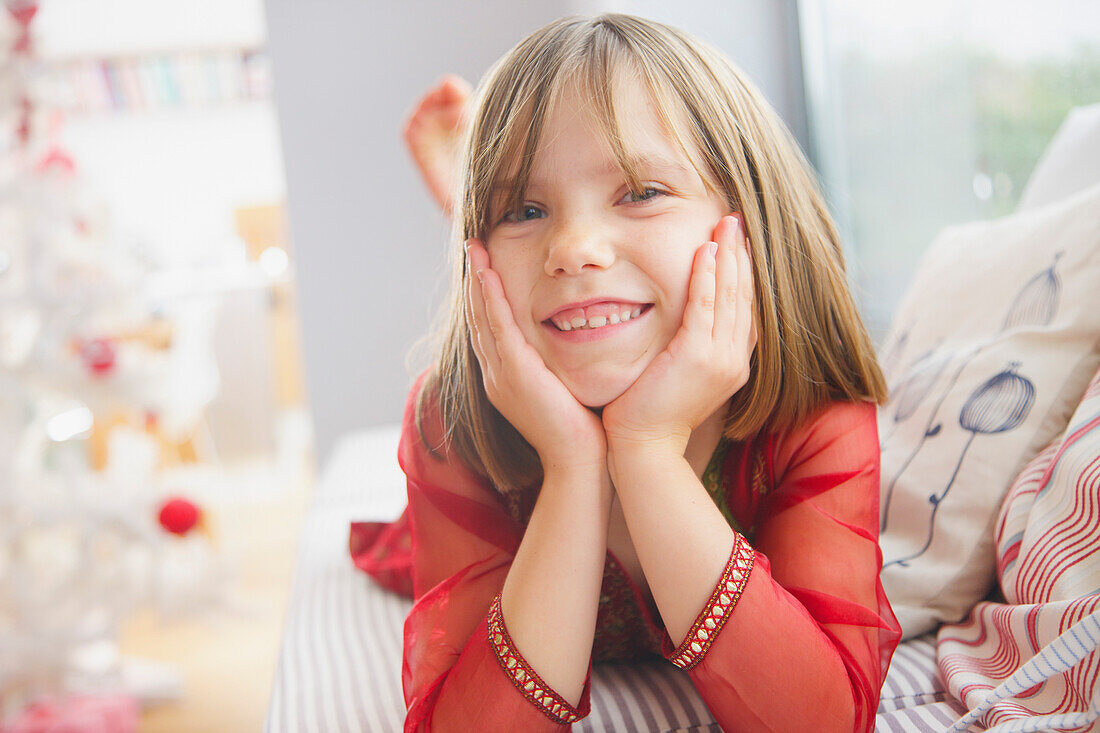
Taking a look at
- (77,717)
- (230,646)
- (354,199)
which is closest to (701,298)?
(77,717)

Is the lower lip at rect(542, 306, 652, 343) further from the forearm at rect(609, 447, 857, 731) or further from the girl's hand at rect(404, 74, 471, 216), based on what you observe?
the girl's hand at rect(404, 74, 471, 216)

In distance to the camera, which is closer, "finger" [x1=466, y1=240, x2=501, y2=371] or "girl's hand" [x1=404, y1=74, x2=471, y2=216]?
"finger" [x1=466, y1=240, x2=501, y2=371]

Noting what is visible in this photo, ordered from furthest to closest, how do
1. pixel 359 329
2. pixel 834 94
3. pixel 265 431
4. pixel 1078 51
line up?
pixel 265 431
pixel 359 329
pixel 834 94
pixel 1078 51

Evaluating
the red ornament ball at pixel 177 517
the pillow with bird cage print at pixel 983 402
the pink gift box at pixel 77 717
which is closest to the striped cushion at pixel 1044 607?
the pillow with bird cage print at pixel 983 402

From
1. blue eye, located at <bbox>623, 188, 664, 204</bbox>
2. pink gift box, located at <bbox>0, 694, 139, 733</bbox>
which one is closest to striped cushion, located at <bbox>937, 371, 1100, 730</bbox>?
blue eye, located at <bbox>623, 188, 664, 204</bbox>

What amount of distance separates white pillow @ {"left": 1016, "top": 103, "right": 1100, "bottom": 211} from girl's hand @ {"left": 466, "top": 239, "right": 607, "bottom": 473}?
635 millimetres

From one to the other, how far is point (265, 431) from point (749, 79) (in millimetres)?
3178

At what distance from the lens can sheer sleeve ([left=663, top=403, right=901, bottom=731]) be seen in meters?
0.53

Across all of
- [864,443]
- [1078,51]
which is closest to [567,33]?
[864,443]

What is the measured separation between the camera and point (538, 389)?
573 millimetres

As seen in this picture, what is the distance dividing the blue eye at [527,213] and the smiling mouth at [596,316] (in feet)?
0.23

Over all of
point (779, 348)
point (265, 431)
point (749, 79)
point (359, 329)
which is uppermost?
point (749, 79)

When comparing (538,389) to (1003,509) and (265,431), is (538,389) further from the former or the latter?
(265,431)

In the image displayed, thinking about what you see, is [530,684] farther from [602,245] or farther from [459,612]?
[602,245]
